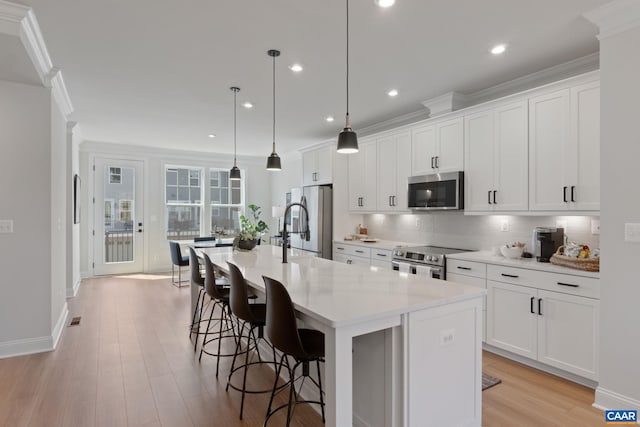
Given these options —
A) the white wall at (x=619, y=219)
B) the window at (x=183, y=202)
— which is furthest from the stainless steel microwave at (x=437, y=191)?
the window at (x=183, y=202)

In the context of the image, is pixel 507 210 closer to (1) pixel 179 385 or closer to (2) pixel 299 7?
(2) pixel 299 7

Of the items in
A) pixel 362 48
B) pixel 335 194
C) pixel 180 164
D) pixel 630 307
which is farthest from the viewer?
pixel 180 164

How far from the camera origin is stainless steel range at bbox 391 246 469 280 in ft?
12.0

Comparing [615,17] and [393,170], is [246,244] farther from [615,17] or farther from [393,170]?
[615,17]

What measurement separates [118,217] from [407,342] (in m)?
7.18

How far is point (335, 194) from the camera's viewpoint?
5.49 m

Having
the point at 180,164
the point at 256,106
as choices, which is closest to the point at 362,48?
the point at 256,106

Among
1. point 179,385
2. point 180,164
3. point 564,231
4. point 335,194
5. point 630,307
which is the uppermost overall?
point 180,164

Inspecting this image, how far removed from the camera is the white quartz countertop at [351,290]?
1618mm

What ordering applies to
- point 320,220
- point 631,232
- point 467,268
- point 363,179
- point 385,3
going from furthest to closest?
point 320,220, point 363,179, point 467,268, point 631,232, point 385,3

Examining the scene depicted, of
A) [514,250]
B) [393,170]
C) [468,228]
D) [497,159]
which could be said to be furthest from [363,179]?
[514,250]

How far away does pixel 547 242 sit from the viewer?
313 centimetres

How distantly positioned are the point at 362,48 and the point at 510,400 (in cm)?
292

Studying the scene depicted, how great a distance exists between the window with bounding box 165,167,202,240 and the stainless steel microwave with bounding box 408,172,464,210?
5384 mm
